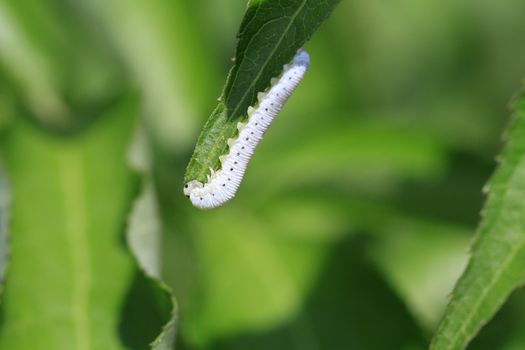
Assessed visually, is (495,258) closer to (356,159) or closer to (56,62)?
(356,159)

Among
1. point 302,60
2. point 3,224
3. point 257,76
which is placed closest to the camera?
point 257,76

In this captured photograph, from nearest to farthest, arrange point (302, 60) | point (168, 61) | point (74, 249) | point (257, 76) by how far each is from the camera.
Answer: point (257, 76), point (302, 60), point (74, 249), point (168, 61)

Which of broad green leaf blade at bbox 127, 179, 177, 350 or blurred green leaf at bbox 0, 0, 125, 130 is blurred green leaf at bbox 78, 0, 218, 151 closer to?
blurred green leaf at bbox 0, 0, 125, 130

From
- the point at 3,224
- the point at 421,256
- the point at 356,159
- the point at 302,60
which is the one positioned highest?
the point at 302,60

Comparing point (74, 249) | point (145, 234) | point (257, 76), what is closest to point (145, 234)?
point (145, 234)

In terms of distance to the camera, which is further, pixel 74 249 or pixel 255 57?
pixel 74 249

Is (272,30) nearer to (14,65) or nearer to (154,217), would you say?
(154,217)

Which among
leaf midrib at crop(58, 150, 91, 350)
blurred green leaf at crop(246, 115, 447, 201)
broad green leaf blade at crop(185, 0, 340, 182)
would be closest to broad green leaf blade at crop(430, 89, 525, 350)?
broad green leaf blade at crop(185, 0, 340, 182)
